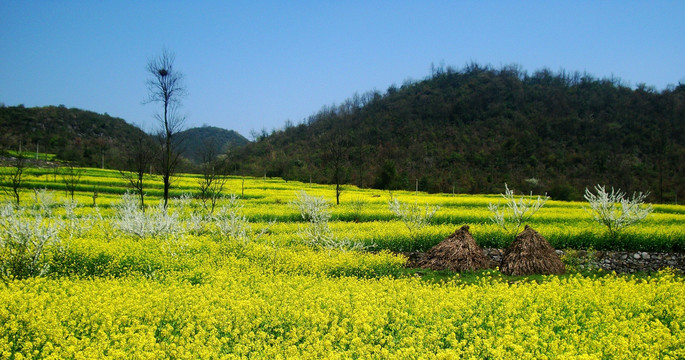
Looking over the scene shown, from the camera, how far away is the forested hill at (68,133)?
196ft

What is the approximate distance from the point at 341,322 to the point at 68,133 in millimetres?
83838

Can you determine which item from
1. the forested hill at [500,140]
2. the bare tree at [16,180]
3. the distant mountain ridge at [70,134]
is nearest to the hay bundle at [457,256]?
the bare tree at [16,180]

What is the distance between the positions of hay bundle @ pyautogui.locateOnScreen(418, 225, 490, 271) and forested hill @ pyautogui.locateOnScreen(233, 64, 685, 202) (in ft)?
94.2

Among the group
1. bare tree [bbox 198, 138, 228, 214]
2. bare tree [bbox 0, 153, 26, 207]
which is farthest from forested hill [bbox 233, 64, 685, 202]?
bare tree [bbox 0, 153, 26, 207]

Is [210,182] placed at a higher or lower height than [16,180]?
higher

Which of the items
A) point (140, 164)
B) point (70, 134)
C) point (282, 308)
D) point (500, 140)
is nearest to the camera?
point (282, 308)

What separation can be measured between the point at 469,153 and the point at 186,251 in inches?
2325

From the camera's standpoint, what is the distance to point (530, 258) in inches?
492

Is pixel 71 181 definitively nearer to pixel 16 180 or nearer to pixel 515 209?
pixel 16 180

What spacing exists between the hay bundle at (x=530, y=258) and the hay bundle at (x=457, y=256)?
83cm

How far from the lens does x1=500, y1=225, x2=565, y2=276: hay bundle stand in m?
12.4

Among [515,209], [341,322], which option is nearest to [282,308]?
[341,322]

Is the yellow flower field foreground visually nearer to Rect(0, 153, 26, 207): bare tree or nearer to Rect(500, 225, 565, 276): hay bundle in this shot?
Rect(500, 225, 565, 276): hay bundle

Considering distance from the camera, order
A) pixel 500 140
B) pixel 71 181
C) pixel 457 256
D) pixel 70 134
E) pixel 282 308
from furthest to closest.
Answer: pixel 70 134 < pixel 500 140 < pixel 71 181 < pixel 457 256 < pixel 282 308
